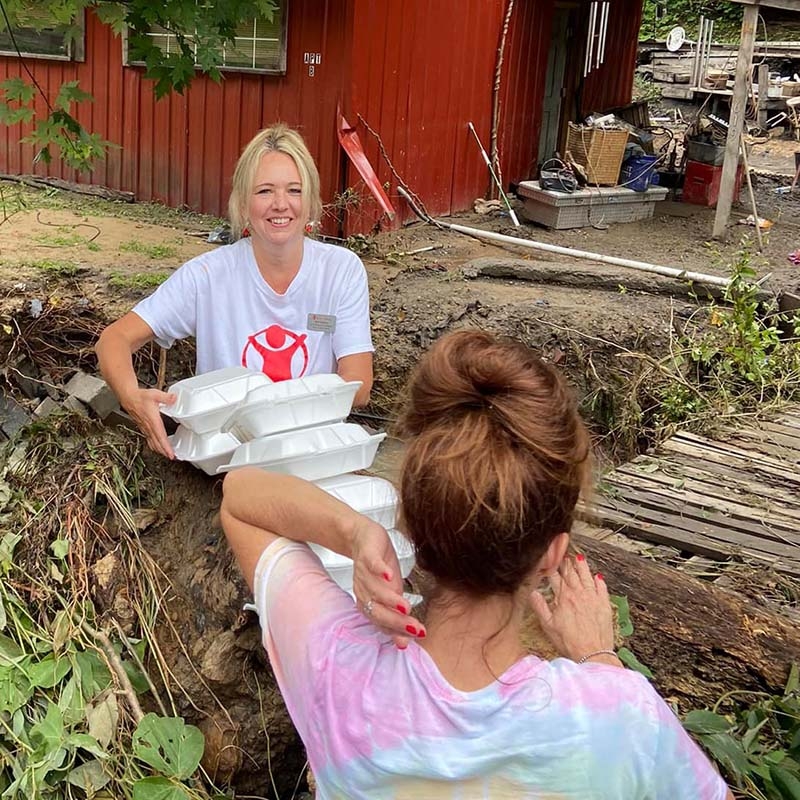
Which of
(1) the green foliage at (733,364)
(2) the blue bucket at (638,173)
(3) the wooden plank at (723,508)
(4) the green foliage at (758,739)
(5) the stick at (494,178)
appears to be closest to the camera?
(4) the green foliage at (758,739)

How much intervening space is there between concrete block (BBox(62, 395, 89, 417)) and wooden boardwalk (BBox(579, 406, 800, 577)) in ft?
5.91

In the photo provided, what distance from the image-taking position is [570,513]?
1268 mm

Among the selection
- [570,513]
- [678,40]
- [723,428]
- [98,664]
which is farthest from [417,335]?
[678,40]

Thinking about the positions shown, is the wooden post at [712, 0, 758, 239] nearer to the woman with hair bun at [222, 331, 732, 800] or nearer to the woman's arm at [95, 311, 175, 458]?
the woman's arm at [95, 311, 175, 458]

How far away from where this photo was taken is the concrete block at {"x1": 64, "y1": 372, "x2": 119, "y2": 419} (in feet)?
11.2

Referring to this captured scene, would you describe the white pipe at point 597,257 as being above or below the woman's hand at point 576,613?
below

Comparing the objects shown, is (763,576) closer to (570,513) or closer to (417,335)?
(570,513)

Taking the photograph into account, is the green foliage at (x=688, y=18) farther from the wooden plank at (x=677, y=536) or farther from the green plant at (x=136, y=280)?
the wooden plank at (x=677, y=536)

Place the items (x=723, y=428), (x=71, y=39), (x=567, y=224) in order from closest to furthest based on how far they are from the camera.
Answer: (x=71, y=39) → (x=723, y=428) → (x=567, y=224)

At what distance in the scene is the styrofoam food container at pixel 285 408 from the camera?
2336mm

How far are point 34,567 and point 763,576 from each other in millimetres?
2182

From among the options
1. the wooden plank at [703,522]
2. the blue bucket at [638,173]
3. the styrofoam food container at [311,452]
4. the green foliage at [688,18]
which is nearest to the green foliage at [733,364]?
the wooden plank at [703,522]

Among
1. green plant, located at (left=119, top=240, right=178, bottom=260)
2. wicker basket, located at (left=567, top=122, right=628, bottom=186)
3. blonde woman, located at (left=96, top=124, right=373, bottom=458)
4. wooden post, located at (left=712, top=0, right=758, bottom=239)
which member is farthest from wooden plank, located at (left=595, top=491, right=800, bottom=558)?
wicker basket, located at (left=567, top=122, right=628, bottom=186)

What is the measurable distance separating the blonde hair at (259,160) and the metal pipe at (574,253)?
14.6ft
